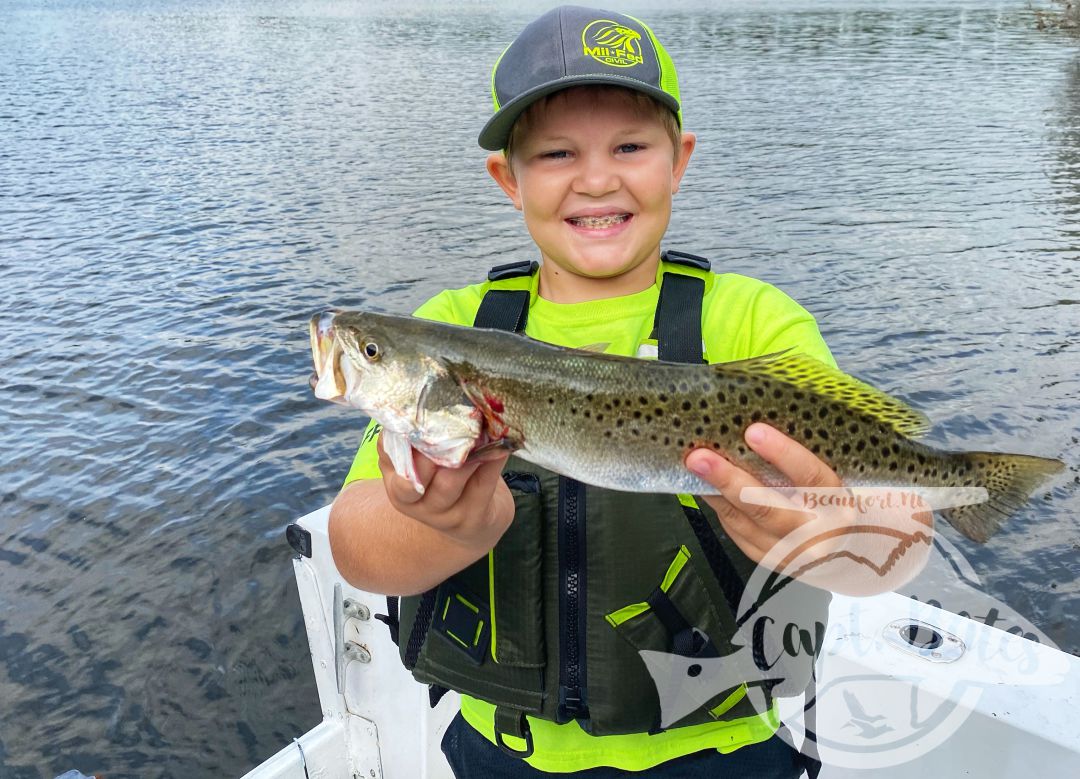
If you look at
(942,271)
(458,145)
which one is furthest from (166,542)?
(458,145)

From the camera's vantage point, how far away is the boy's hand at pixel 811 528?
8.64 ft

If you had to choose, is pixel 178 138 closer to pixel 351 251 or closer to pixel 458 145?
pixel 458 145

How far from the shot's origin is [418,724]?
443 centimetres

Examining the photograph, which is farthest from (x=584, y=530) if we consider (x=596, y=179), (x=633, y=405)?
(x=596, y=179)

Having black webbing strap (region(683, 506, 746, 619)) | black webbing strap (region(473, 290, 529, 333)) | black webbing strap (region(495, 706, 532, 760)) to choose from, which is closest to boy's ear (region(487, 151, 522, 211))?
black webbing strap (region(473, 290, 529, 333))

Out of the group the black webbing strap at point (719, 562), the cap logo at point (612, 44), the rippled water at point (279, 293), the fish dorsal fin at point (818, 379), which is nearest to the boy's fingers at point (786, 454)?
the fish dorsal fin at point (818, 379)

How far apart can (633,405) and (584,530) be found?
586 mm

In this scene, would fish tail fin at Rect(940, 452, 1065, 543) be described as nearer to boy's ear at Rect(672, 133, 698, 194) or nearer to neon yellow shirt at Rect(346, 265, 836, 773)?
neon yellow shirt at Rect(346, 265, 836, 773)

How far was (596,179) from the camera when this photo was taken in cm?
332

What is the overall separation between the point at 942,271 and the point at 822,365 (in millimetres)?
14508

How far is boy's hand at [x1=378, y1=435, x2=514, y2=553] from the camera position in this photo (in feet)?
8.59

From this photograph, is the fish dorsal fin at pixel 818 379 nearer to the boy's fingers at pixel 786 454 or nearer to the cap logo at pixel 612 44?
the boy's fingers at pixel 786 454

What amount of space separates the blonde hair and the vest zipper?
1.39 metres

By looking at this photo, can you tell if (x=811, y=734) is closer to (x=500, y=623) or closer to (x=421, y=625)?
(x=500, y=623)
